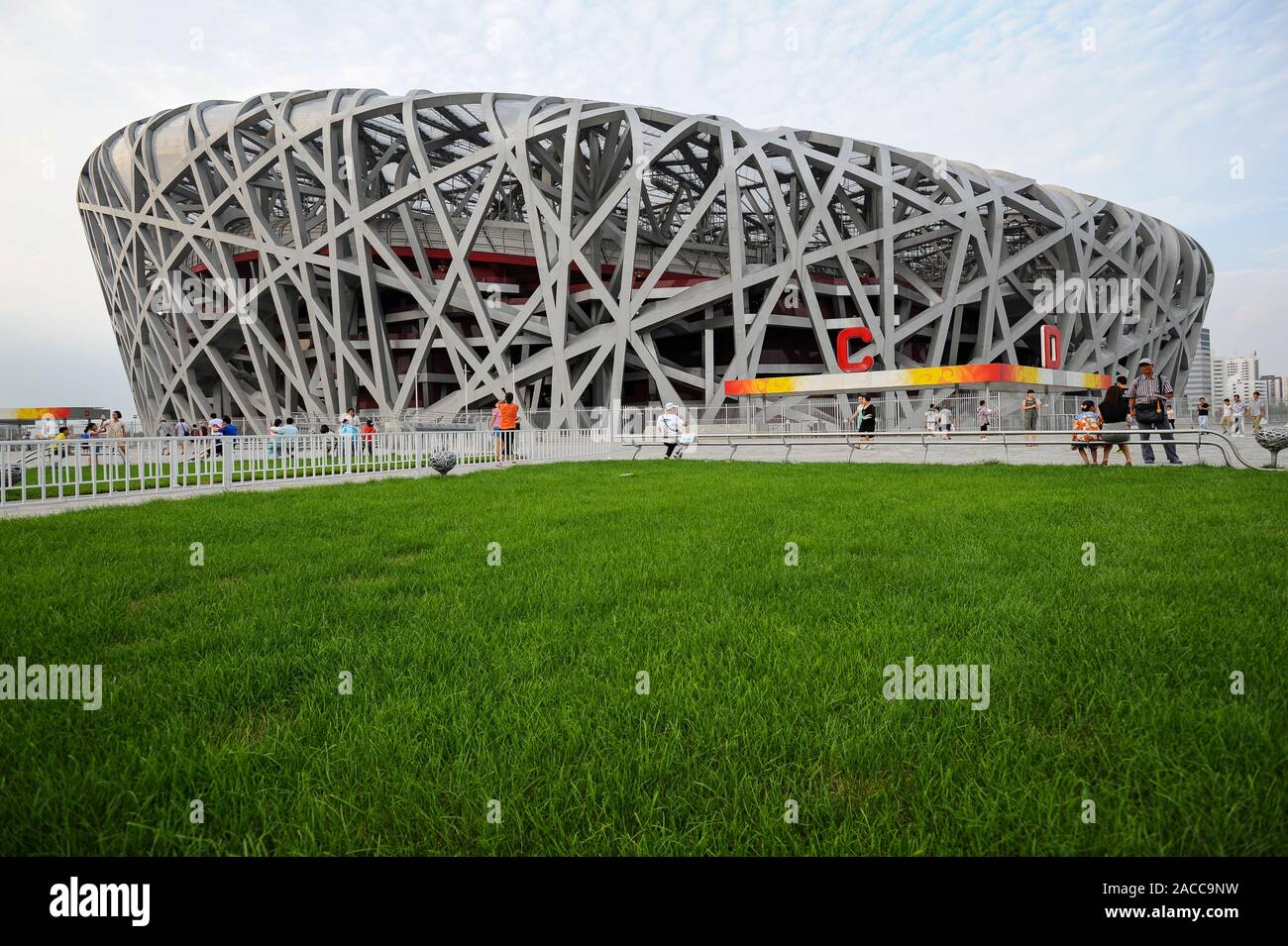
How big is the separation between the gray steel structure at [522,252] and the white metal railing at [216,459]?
17.7 metres

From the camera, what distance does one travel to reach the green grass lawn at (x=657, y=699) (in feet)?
6.13

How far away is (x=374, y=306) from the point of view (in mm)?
38188

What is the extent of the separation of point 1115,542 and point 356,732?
5.94m

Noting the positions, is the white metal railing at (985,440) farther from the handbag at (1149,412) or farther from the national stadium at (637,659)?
the national stadium at (637,659)

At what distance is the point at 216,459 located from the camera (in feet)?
44.1

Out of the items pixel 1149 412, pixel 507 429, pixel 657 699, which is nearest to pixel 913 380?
pixel 1149 412

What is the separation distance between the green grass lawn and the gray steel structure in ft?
108

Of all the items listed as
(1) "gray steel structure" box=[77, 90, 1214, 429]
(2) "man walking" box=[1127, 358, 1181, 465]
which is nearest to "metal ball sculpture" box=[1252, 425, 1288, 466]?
(2) "man walking" box=[1127, 358, 1181, 465]

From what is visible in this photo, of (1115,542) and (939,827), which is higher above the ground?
(1115,542)

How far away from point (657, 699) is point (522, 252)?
4453 centimetres
